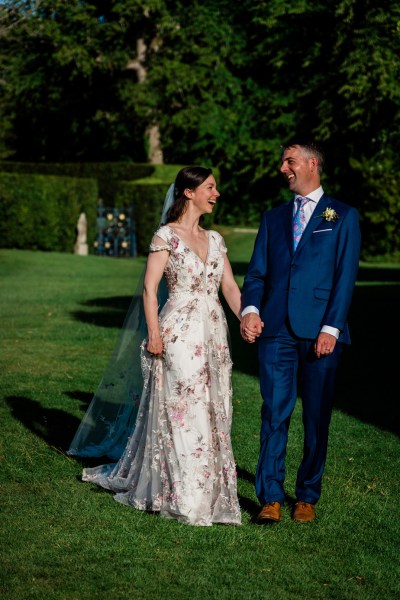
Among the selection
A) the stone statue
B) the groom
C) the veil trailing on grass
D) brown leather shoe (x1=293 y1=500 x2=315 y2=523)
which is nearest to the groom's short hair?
the groom

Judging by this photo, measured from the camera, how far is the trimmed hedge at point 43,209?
95.8ft

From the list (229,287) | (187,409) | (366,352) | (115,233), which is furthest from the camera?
(115,233)

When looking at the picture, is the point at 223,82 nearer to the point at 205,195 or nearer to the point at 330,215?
the point at 205,195

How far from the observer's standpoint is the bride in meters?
5.63

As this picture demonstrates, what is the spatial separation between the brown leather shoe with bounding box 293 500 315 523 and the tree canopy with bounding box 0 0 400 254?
2965 cm

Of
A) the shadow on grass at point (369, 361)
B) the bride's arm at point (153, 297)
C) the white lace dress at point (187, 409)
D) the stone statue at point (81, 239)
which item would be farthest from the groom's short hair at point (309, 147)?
the stone statue at point (81, 239)

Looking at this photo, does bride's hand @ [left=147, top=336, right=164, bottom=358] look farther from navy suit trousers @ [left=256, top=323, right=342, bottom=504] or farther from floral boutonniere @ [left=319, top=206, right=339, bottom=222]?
floral boutonniere @ [left=319, top=206, right=339, bottom=222]

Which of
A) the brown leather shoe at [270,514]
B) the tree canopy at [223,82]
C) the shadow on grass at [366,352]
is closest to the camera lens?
the brown leather shoe at [270,514]

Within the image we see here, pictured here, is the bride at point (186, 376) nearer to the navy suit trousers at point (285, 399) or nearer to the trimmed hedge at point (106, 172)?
the navy suit trousers at point (285, 399)

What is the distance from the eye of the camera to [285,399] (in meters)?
5.45

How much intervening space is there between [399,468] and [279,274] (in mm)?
2120

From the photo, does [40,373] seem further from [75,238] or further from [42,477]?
[75,238]

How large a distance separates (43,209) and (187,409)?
2441cm

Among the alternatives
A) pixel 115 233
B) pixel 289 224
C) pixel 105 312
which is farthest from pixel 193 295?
pixel 115 233
